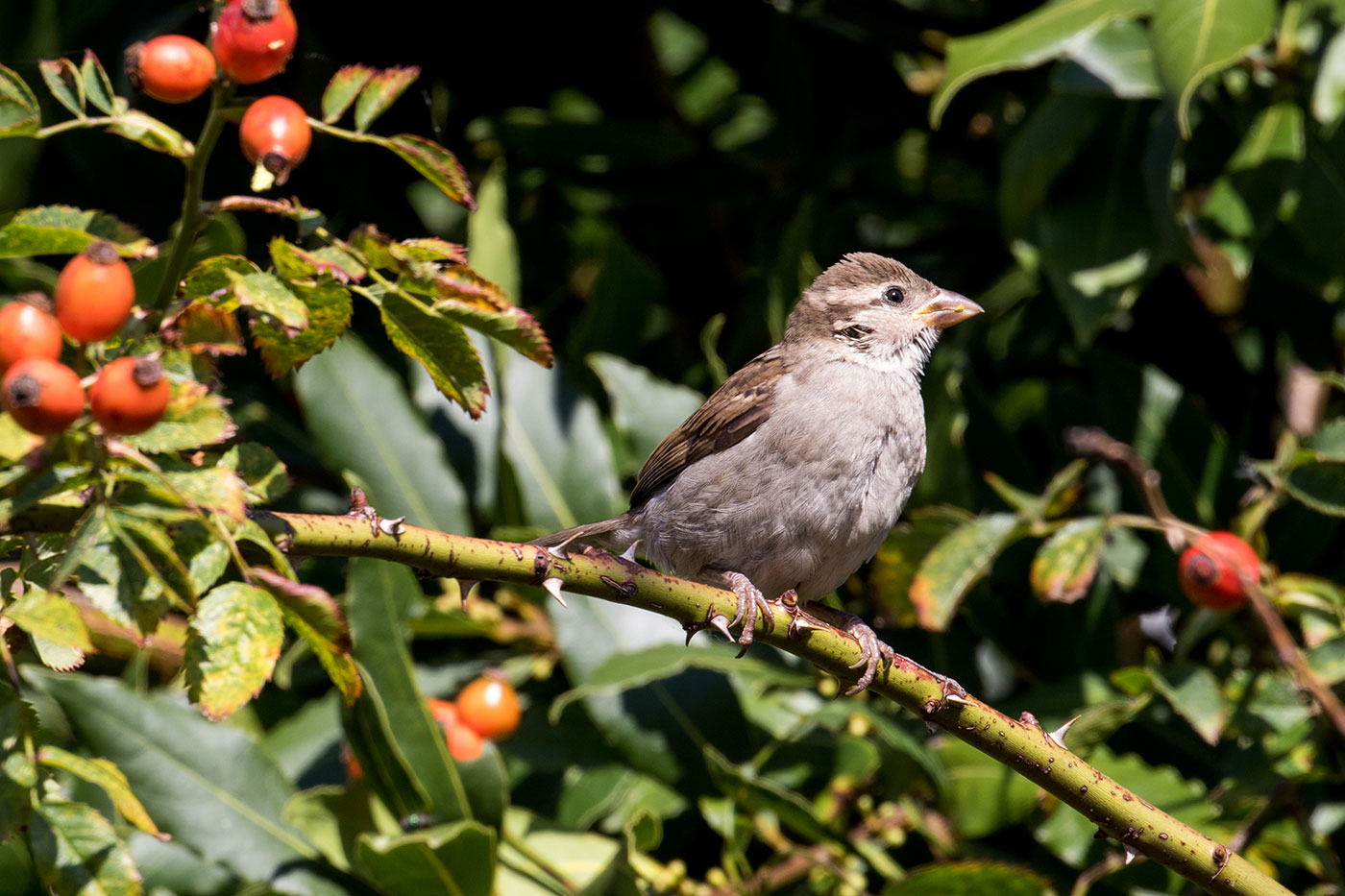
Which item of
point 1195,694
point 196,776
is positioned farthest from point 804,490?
point 196,776

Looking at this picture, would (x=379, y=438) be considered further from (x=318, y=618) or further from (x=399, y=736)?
(x=318, y=618)

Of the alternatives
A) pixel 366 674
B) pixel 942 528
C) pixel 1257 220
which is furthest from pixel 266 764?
pixel 1257 220

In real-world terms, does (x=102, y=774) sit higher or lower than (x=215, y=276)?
lower

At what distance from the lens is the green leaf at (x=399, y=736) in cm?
357

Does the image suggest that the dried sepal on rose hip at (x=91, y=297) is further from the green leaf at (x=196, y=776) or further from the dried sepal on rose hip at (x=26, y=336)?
the green leaf at (x=196, y=776)

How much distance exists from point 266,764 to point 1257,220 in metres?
3.31

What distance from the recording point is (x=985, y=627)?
13.5ft

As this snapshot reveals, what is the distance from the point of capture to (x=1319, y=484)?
3.51m

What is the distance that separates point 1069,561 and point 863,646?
122 centimetres

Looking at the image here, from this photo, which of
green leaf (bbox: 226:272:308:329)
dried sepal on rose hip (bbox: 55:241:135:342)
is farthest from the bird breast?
dried sepal on rose hip (bbox: 55:241:135:342)

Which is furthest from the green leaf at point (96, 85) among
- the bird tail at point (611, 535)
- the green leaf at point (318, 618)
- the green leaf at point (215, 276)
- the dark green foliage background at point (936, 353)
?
the bird tail at point (611, 535)

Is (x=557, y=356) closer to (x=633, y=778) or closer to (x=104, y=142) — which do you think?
(x=633, y=778)

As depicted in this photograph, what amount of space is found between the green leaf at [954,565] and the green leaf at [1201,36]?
1141 millimetres

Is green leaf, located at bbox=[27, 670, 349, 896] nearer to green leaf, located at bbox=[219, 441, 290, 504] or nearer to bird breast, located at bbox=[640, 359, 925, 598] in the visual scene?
bird breast, located at bbox=[640, 359, 925, 598]
